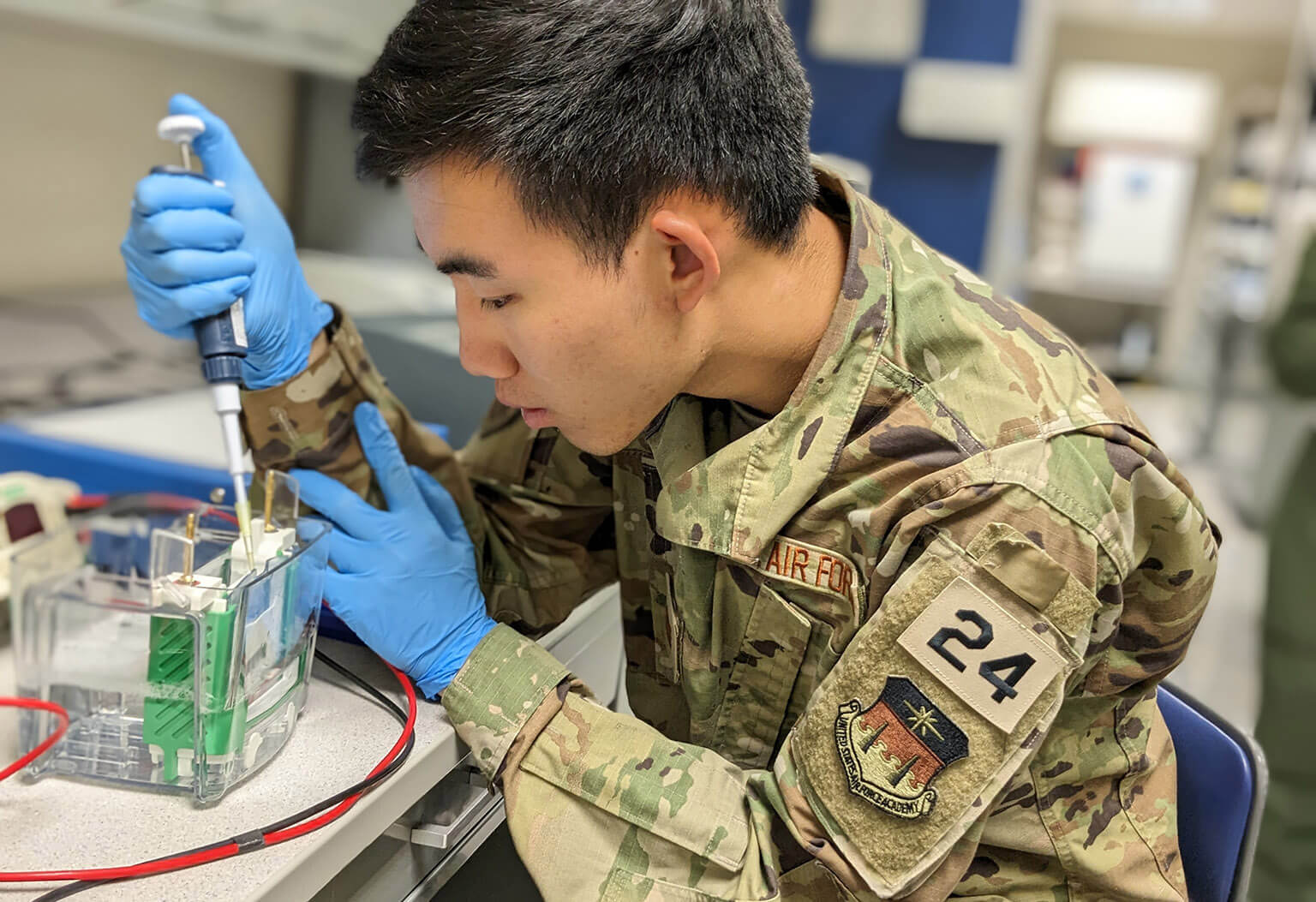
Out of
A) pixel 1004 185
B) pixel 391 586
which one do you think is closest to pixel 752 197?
pixel 391 586

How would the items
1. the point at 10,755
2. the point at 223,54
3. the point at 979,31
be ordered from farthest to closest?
the point at 979,31
the point at 223,54
the point at 10,755

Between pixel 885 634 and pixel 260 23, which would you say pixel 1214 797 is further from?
pixel 260 23

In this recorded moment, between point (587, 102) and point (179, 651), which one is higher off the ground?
point (587, 102)

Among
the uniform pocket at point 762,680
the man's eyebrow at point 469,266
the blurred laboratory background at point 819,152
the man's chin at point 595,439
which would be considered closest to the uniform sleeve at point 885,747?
the uniform pocket at point 762,680

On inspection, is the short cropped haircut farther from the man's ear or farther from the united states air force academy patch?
the united states air force academy patch

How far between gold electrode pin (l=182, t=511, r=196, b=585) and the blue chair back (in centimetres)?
95

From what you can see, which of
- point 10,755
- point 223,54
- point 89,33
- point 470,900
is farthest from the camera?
point 223,54

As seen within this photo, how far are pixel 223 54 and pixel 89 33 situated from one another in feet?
0.98

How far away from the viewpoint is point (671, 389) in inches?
38.4

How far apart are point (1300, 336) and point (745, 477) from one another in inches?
64.8

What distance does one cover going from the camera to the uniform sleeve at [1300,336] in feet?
6.61

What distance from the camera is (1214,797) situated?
1.02m

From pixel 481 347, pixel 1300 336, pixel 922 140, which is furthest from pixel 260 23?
pixel 1300 336

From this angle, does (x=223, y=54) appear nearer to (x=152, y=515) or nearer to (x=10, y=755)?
(x=152, y=515)
